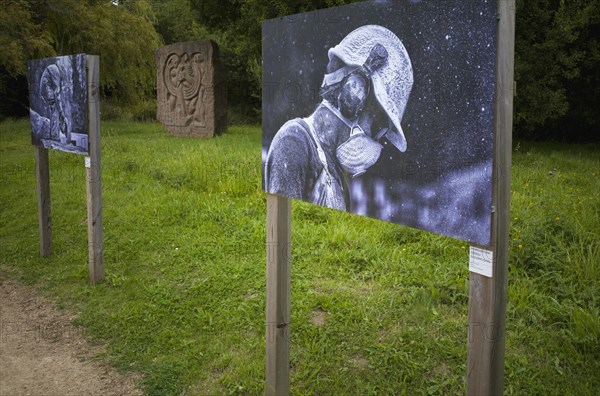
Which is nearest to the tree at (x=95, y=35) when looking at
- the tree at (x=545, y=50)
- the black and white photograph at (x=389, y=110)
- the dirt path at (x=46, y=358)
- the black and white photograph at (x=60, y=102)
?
the black and white photograph at (x=60, y=102)

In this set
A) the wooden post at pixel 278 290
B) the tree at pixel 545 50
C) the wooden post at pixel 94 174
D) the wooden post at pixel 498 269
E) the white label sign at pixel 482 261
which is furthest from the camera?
the tree at pixel 545 50

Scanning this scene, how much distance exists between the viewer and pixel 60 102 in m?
5.38

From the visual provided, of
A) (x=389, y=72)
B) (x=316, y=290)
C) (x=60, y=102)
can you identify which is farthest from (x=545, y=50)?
(x=389, y=72)

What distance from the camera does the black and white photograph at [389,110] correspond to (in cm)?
196

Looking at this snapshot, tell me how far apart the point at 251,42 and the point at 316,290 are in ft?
46.5

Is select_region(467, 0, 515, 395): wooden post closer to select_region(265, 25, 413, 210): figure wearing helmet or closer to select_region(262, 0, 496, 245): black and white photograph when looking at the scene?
select_region(262, 0, 496, 245): black and white photograph

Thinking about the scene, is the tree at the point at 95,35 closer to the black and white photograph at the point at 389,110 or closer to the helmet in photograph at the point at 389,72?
the black and white photograph at the point at 389,110

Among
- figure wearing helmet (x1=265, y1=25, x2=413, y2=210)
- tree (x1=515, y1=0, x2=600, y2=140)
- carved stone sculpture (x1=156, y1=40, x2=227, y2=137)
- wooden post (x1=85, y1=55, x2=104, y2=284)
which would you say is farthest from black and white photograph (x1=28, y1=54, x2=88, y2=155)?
tree (x1=515, y1=0, x2=600, y2=140)

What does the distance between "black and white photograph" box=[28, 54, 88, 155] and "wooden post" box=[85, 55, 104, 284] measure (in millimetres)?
61

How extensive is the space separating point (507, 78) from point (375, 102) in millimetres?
608

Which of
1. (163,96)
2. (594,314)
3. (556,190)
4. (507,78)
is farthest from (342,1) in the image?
(507,78)

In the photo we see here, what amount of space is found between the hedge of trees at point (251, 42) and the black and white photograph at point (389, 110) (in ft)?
32.4

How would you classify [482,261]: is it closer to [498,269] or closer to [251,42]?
[498,269]

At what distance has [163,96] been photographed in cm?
1427
